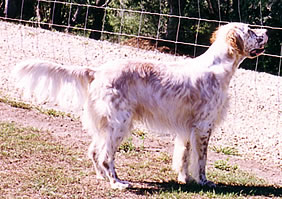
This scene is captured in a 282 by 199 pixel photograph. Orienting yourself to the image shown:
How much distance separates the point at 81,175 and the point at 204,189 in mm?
1385

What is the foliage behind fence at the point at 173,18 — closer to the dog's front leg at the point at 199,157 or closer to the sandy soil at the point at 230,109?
the sandy soil at the point at 230,109

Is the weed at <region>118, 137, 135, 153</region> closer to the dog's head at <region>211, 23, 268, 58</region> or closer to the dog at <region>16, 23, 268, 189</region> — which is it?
the dog at <region>16, 23, 268, 189</region>

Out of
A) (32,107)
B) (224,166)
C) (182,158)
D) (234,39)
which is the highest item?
(234,39)

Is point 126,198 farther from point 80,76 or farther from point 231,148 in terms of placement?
point 231,148

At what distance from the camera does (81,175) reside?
591cm

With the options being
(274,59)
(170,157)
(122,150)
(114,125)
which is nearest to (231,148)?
(170,157)

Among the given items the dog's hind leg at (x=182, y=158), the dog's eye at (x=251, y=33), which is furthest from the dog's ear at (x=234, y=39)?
the dog's hind leg at (x=182, y=158)

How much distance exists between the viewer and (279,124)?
30.2 feet

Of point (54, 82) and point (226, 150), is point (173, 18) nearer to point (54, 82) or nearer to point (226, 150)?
point (226, 150)

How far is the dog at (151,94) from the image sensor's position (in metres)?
5.69

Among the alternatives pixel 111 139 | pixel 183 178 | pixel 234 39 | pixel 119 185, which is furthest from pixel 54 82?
pixel 234 39

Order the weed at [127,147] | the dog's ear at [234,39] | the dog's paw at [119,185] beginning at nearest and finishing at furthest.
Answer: the dog's paw at [119,185], the dog's ear at [234,39], the weed at [127,147]

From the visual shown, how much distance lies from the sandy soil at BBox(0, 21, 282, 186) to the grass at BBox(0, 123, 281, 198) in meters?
0.55

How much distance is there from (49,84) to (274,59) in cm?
1521
